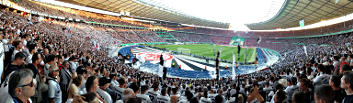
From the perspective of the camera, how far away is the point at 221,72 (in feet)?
85.6

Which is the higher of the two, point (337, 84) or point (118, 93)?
point (337, 84)

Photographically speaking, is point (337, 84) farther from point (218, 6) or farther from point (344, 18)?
point (218, 6)

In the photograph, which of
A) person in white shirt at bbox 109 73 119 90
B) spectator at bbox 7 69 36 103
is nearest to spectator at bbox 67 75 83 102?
spectator at bbox 7 69 36 103

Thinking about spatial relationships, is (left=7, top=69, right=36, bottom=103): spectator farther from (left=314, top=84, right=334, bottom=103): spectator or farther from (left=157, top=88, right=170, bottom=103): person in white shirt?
(left=314, top=84, right=334, bottom=103): spectator

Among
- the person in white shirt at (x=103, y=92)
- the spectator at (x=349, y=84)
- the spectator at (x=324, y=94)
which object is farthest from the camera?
the person in white shirt at (x=103, y=92)

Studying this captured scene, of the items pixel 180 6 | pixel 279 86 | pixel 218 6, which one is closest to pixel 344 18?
pixel 218 6

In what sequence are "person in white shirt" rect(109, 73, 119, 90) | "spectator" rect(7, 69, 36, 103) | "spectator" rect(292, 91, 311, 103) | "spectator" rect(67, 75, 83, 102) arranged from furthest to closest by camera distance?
"person in white shirt" rect(109, 73, 119, 90)
"spectator" rect(67, 75, 83, 102)
"spectator" rect(292, 91, 311, 103)
"spectator" rect(7, 69, 36, 103)

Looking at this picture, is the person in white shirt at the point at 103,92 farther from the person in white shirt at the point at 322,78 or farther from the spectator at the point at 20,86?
the person in white shirt at the point at 322,78

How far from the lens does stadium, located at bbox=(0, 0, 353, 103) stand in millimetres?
3867

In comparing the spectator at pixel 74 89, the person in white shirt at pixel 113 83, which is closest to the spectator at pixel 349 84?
the spectator at pixel 74 89

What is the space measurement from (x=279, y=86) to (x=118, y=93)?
158 inches

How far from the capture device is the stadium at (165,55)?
3.87 m

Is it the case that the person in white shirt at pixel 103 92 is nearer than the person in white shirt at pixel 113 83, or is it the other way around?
the person in white shirt at pixel 103 92

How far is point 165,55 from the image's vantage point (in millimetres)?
35656
